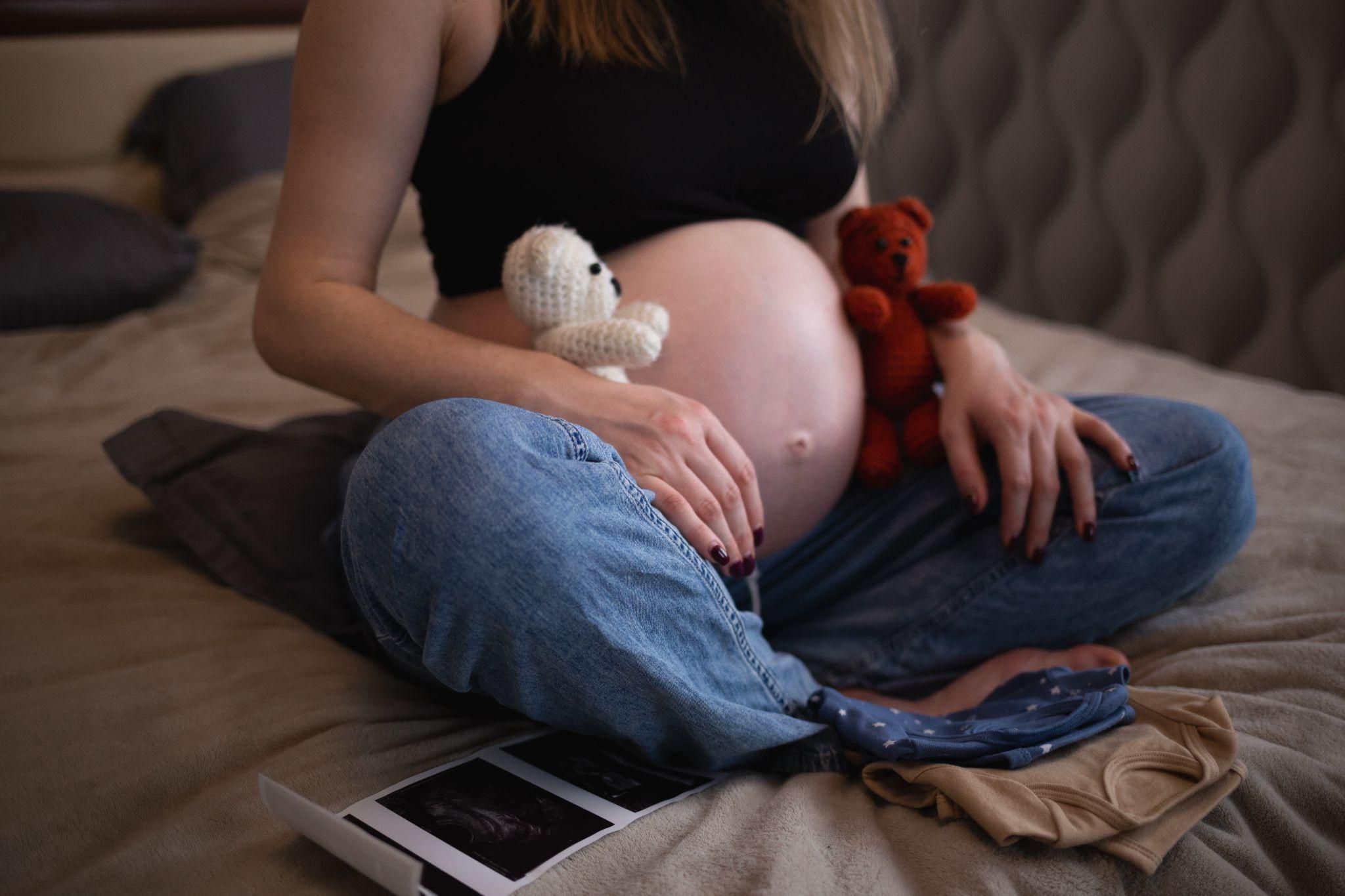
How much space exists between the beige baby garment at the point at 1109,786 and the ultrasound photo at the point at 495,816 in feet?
0.67

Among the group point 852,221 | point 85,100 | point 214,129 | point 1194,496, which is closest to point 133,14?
point 85,100

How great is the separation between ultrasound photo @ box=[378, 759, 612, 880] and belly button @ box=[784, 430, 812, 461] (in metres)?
0.34

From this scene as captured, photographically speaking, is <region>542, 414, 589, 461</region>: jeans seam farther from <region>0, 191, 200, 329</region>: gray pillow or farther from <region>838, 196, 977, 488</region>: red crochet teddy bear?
<region>0, 191, 200, 329</region>: gray pillow

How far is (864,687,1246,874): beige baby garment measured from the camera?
54 centimetres

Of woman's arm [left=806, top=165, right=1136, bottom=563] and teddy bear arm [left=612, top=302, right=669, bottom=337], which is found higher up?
teddy bear arm [left=612, top=302, right=669, bottom=337]

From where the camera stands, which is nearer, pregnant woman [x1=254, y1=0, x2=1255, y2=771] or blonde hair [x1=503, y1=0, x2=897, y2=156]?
pregnant woman [x1=254, y1=0, x2=1255, y2=771]

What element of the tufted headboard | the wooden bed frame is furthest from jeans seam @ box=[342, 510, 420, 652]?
the wooden bed frame

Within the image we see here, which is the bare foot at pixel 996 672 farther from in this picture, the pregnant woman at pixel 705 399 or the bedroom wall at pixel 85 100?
the bedroom wall at pixel 85 100

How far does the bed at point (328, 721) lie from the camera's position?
1.75 feet

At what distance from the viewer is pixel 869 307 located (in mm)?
860

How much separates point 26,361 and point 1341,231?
78.4 inches

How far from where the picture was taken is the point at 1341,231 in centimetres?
152

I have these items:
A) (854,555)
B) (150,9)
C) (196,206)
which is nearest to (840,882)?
(854,555)

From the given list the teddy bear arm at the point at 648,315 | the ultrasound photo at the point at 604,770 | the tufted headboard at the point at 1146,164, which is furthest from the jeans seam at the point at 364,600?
the tufted headboard at the point at 1146,164
